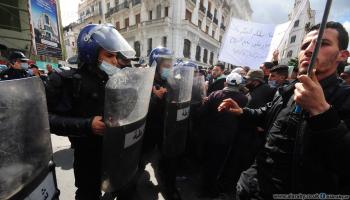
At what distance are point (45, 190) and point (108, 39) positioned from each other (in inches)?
45.7

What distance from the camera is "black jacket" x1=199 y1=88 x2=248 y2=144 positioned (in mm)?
2832

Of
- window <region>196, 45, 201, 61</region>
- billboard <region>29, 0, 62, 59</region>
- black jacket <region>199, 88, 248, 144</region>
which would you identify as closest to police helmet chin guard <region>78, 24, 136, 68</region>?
black jacket <region>199, 88, 248, 144</region>

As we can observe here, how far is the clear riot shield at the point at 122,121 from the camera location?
1.27 m

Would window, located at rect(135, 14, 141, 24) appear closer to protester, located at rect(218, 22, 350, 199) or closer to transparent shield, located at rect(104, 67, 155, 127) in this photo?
transparent shield, located at rect(104, 67, 155, 127)

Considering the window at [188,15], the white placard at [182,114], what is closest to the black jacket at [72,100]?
the white placard at [182,114]

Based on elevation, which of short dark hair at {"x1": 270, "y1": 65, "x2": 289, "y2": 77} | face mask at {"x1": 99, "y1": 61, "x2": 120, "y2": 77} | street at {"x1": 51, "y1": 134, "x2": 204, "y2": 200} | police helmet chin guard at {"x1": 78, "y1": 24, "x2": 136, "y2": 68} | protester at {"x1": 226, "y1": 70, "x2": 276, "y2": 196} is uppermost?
police helmet chin guard at {"x1": 78, "y1": 24, "x2": 136, "y2": 68}

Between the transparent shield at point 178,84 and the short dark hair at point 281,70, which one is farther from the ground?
the short dark hair at point 281,70

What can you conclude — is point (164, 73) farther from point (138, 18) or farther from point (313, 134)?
point (138, 18)

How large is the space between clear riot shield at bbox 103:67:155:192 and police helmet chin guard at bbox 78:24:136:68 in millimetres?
411

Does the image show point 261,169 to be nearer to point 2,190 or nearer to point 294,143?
point 294,143

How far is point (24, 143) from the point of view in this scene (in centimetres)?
86

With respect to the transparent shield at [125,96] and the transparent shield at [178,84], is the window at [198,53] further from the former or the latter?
the transparent shield at [125,96]

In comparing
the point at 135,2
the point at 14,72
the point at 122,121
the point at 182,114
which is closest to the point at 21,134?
the point at 122,121

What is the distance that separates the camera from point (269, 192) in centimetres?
130
